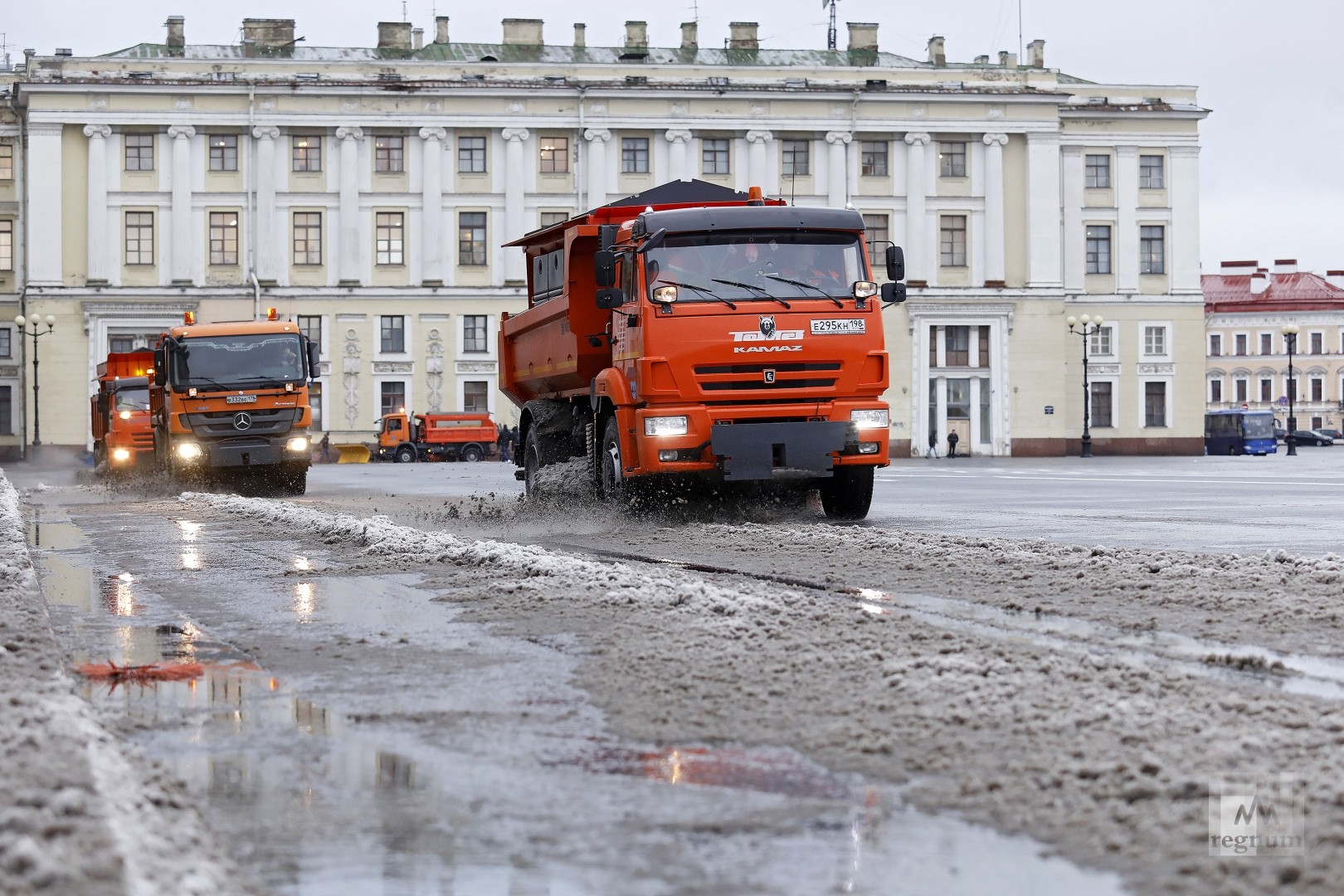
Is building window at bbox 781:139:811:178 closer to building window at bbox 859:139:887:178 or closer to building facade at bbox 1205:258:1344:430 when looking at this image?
building window at bbox 859:139:887:178

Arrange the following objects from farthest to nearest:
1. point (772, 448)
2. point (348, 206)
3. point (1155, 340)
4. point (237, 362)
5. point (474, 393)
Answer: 1. point (1155, 340)
2. point (474, 393)
3. point (348, 206)
4. point (237, 362)
5. point (772, 448)

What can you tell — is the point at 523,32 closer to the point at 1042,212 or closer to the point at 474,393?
the point at 474,393

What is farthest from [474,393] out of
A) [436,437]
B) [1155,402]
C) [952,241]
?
[1155,402]

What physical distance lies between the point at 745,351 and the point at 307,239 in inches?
2402

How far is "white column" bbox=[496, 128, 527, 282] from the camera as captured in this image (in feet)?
246

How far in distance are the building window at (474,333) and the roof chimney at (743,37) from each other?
698 inches

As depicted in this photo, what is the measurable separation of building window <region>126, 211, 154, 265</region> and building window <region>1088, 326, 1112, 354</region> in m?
42.3

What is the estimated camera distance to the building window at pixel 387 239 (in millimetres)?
75125

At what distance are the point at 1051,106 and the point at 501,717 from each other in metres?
76.4

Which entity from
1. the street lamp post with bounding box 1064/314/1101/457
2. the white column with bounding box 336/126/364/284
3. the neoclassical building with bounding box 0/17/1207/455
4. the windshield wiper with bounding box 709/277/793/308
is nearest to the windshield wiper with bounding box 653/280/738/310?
the windshield wiper with bounding box 709/277/793/308

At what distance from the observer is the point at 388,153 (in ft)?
246

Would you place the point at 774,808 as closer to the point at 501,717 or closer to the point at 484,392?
the point at 501,717

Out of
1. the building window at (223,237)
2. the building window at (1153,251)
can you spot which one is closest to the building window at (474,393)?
the building window at (223,237)

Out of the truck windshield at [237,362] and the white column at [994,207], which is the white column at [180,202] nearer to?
the white column at [994,207]
